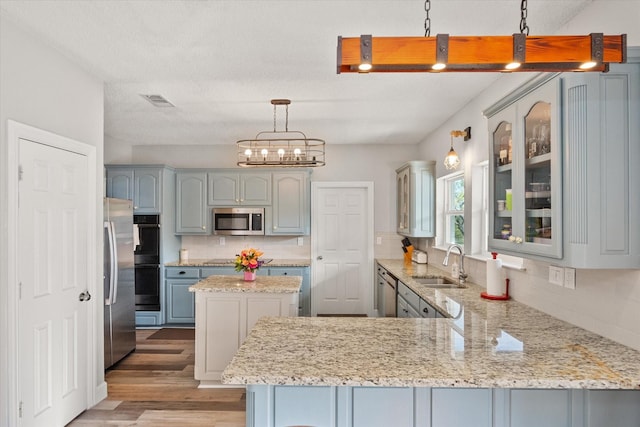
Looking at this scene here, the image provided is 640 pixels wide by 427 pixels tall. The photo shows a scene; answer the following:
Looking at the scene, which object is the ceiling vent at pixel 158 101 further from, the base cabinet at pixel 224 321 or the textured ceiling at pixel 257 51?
the base cabinet at pixel 224 321

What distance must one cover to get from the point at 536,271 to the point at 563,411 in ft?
3.71

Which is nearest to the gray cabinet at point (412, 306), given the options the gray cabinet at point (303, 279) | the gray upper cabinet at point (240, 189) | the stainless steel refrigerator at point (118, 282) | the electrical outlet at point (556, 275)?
the electrical outlet at point (556, 275)

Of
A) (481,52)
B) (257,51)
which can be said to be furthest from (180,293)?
→ (481,52)

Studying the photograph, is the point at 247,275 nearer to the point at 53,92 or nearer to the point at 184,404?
the point at 184,404

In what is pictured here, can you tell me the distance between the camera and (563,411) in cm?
170

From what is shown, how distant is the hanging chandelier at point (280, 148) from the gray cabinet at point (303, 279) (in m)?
1.50

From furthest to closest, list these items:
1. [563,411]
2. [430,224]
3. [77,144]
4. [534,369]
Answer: [430,224] → [77,144] → [563,411] → [534,369]

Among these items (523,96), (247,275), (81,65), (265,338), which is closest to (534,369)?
(265,338)

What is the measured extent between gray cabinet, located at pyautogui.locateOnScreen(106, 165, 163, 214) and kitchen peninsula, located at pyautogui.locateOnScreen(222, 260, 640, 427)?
4.10 m

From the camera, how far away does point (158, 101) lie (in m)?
3.92

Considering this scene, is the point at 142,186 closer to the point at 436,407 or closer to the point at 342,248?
the point at 342,248

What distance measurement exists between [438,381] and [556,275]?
4.37ft

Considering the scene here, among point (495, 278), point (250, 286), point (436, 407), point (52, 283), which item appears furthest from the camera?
point (250, 286)

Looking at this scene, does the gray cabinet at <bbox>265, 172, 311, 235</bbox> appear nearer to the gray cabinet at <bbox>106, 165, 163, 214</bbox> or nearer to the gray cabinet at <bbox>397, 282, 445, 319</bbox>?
the gray cabinet at <bbox>106, 165, 163, 214</bbox>
